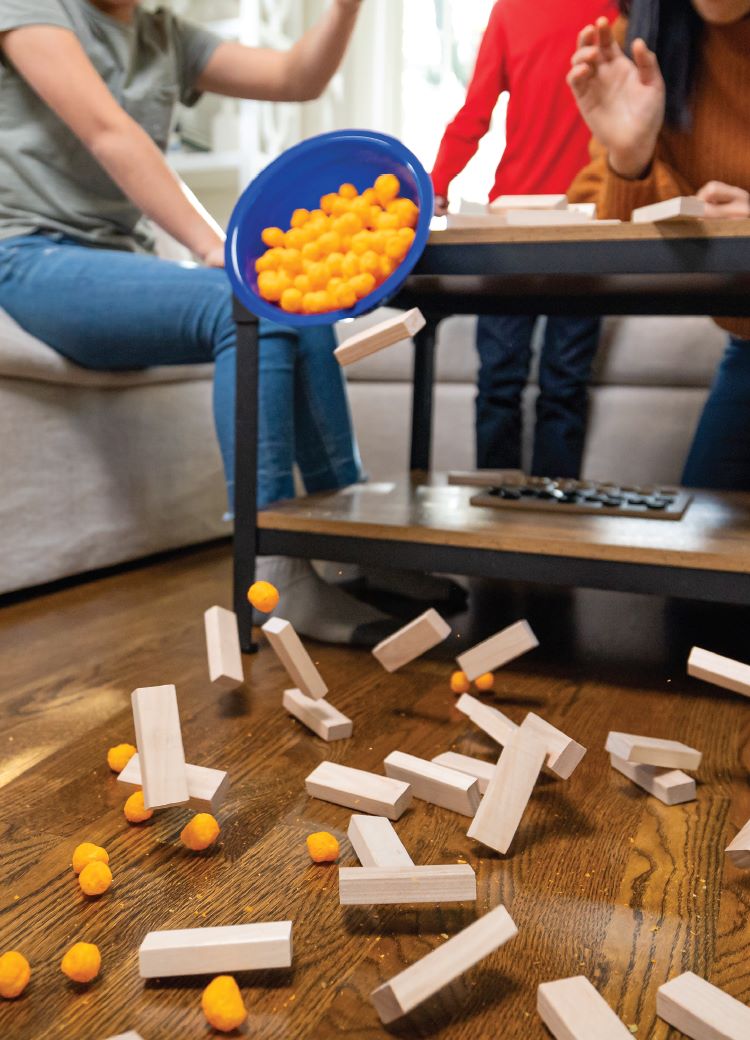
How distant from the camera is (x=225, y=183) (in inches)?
126

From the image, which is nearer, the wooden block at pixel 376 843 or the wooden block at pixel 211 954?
the wooden block at pixel 211 954

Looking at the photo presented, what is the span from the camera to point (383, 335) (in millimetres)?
825

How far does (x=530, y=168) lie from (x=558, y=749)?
1.39 m

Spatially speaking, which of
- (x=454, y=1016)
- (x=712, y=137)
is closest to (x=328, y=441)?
(x=712, y=137)

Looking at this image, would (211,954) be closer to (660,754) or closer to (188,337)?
(660,754)

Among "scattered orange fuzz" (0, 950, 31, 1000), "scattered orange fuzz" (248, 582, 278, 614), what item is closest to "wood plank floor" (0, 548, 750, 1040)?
"scattered orange fuzz" (0, 950, 31, 1000)

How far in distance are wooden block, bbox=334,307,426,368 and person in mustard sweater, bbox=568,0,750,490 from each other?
49 centimetres

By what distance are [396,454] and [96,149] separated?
3.47 feet

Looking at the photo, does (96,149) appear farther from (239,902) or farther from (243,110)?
(243,110)

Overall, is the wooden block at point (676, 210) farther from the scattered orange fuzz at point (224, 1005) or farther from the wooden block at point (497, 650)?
the scattered orange fuzz at point (224, 1005)

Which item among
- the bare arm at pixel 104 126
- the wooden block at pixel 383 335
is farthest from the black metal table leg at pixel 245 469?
the wooden block at pixel 383 335

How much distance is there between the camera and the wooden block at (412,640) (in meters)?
0.94

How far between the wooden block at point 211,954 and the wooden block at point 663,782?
0.39 meters

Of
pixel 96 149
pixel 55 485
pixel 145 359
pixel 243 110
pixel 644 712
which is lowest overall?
pixel 644 712
